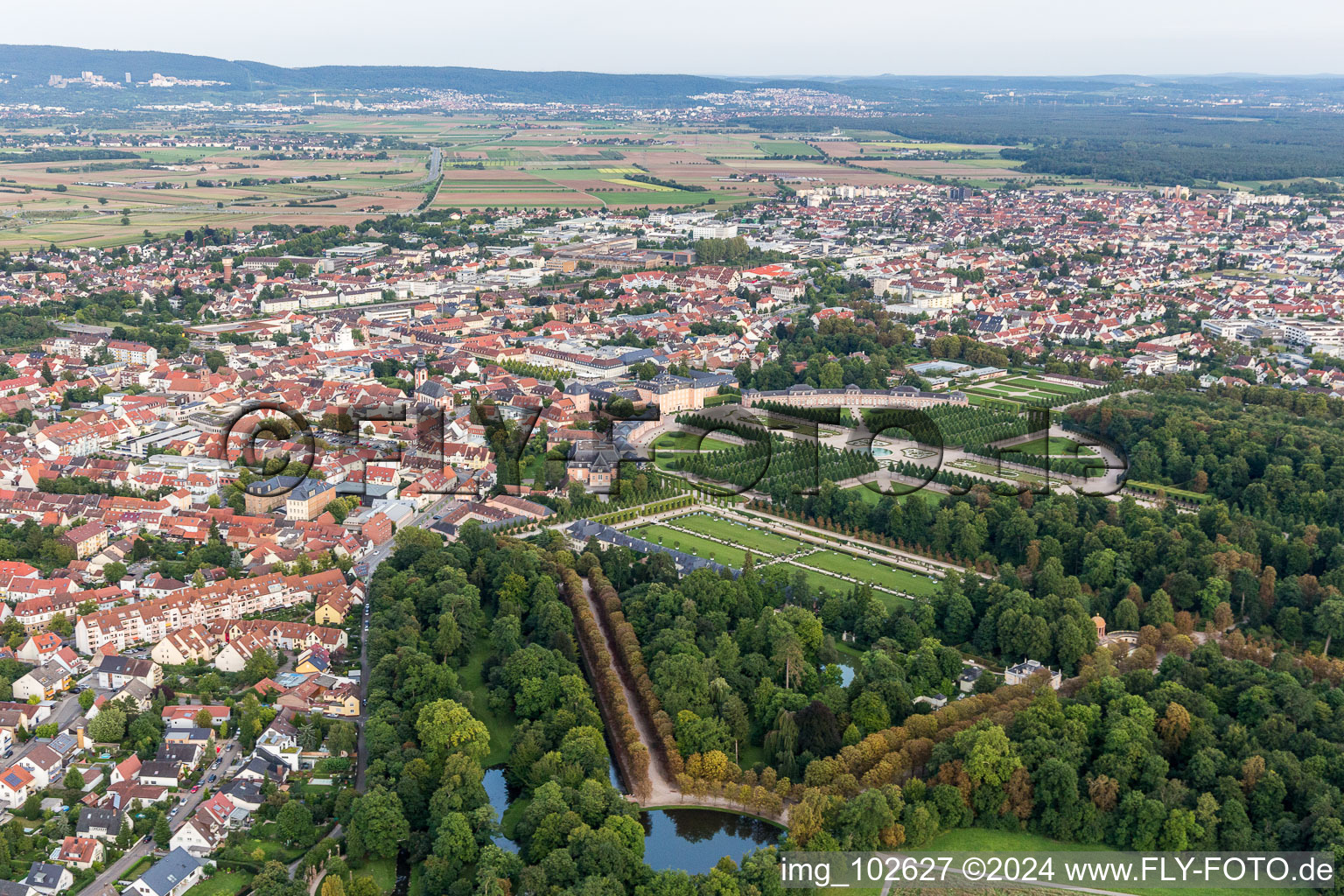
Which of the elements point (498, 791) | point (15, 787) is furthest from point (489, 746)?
point (15, 787)

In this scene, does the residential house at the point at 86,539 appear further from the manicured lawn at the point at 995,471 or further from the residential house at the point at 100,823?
the manicured lawn at the point at 995,471

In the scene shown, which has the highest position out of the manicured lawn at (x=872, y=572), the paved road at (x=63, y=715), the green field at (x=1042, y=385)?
the green field at (x=1042, y=385)

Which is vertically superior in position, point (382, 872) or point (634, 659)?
point (634, 659)

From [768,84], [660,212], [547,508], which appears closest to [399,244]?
[660,212]

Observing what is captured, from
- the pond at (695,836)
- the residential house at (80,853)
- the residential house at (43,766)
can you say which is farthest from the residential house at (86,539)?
the pond at (695,836)

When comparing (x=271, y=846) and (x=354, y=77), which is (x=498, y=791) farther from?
(x=354, y=77)

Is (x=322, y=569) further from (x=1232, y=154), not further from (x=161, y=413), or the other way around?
(x=1232, y=154)

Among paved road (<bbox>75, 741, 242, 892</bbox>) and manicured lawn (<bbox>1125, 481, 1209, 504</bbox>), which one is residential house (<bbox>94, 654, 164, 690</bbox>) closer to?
paved road (<bbox>75, 741, 242, 892</bbox>)
